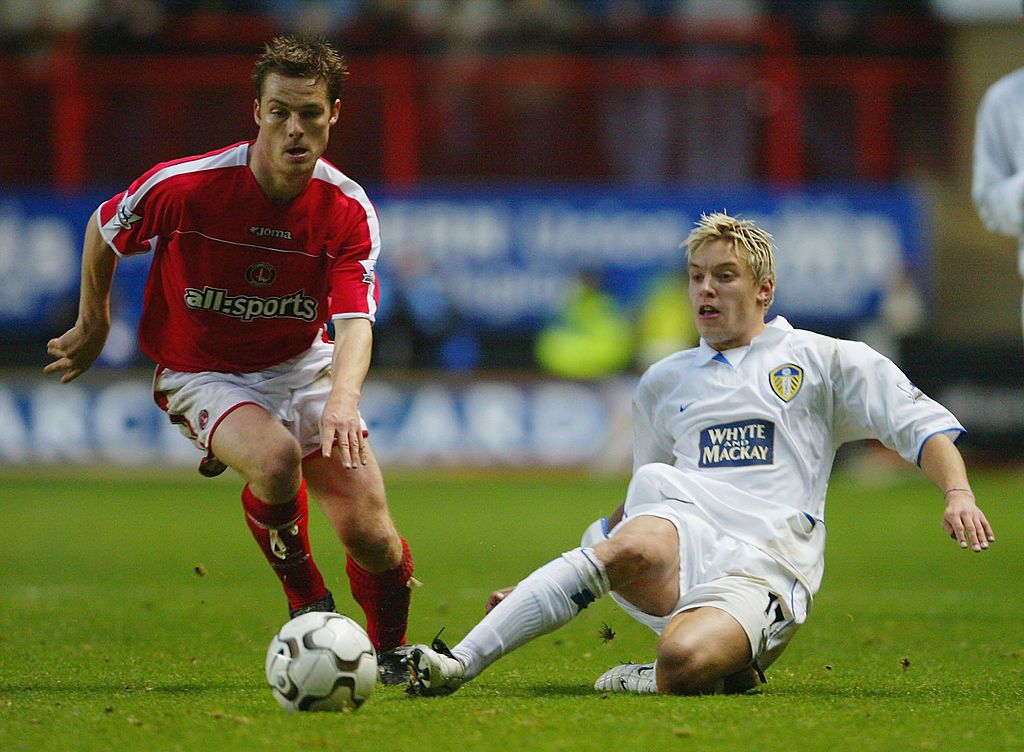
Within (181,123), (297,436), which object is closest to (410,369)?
(181,123)

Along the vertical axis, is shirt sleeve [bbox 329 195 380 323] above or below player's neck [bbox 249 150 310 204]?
below

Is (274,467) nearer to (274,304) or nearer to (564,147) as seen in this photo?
(274,304)

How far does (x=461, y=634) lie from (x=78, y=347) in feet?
6.80

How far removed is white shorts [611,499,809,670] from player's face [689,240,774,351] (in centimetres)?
63

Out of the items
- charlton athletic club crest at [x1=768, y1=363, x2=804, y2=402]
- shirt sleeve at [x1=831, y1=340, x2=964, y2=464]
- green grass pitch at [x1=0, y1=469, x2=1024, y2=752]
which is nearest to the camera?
green grass pitch at [x1=0, y1=469, x2=1024, y2=752]

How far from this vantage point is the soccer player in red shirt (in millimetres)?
5391

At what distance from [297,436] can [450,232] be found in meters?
12.3

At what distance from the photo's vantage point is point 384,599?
5.68 metres

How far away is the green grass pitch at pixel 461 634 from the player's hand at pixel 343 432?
0.79m

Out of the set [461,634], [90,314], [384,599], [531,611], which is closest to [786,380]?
[531,611]

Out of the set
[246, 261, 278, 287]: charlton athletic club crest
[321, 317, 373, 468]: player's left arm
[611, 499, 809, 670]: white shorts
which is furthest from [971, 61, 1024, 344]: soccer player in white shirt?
[246, 261, 278, 287]: charlton athletic club crest

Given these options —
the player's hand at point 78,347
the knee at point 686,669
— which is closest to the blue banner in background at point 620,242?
the player's hand at point 78,347

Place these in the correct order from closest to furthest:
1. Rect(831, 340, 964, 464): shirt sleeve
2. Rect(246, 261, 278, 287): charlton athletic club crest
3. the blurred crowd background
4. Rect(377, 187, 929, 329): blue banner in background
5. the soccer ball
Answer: the soccer ball, Rect(831, 340, 964, 464): shirt sleeve, Rect(246, 261, 278, 287): charlton athletic club crest, the blurred crowd background, Rect(377, 187, 929, 329): blue banner in background

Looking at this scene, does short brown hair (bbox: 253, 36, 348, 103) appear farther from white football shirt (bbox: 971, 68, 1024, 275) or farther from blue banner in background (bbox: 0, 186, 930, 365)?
blue banner in background (bbox: 0, 186, 930, 365)
